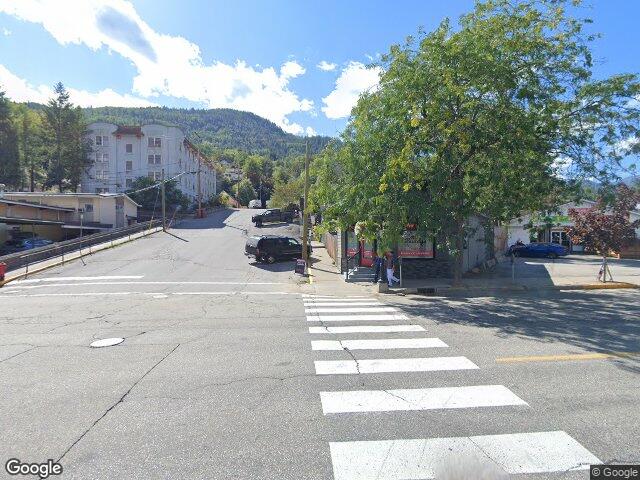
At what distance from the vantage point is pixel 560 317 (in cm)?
1098

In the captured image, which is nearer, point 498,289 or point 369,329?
point 369,329

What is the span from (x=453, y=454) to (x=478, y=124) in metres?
11.8

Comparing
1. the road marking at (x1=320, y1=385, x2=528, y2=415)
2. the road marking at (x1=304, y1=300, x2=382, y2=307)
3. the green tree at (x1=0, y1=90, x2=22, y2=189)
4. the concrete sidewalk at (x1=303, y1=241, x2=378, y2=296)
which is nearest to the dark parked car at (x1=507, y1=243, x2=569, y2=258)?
the concrete sidewalk at (x1=303, y1=241, x2=378, y2=296)

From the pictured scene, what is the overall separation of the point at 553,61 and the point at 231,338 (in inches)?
546

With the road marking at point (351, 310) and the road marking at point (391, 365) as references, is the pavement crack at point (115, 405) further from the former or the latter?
the road marking at point (351, 310)

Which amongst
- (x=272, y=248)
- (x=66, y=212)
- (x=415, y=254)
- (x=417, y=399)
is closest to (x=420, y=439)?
(x=417, y=399)

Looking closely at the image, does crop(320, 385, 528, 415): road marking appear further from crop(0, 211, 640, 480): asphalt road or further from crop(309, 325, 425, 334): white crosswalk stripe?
crop(309, 325, 425, 334): white crosswalk stripe

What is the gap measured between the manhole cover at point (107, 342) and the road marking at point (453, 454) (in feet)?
19.7

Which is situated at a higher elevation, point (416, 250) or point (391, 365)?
point (416, 250)

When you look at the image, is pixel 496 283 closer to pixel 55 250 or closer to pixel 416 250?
pixel 416 250

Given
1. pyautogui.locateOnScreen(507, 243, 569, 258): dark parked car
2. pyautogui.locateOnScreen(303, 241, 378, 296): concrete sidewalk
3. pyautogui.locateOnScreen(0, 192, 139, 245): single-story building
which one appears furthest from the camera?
pyautogui.locateOnScreen(0, 192, 139, 245): single-story building

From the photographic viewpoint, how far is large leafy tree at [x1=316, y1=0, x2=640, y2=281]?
13016mm

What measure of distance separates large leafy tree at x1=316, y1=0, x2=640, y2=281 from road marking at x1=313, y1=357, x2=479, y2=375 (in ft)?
24.1

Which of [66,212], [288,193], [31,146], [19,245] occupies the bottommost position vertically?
[19,245]
